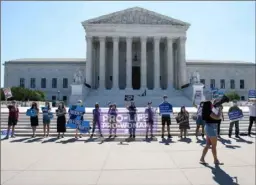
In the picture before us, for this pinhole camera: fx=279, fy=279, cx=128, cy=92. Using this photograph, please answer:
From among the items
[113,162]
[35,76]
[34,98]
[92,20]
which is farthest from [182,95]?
[35,76]

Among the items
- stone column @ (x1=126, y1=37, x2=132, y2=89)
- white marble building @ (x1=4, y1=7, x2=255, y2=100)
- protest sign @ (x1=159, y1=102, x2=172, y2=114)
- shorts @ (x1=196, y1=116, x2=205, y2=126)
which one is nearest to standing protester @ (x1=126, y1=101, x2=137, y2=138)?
protest sign @ (x1=159, y1=102, x2=172, y2=114)

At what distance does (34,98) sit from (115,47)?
20.6 meters

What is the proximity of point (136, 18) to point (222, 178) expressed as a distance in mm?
47452

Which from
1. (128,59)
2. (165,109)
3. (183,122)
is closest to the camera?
(183,122)

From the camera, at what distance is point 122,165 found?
7805 mm

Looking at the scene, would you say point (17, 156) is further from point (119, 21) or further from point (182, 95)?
point (119, 21)

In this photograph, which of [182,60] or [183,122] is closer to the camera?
[183,122]

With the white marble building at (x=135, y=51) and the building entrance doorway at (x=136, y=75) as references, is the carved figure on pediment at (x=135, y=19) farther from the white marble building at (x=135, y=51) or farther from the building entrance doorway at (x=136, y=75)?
the building entrance doorway at (x=136, y=75)

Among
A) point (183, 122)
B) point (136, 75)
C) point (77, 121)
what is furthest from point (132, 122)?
point (136, 75)

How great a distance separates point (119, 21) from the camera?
1993 inches

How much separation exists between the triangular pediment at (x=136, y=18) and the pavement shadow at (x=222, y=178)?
45797mm

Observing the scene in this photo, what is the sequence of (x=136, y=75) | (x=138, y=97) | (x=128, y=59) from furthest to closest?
(x=136, y=75) → (x=128, y=59) → (x=138, y=97)

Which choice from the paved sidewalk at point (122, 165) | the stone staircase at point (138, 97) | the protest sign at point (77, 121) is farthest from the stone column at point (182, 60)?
the paved sidewalk at point (122, 165)

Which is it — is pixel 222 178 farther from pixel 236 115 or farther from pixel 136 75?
pixel 136 75
